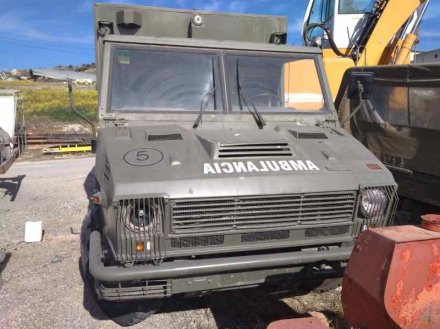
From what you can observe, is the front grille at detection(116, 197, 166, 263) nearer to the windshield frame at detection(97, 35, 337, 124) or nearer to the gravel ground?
the gravel ground

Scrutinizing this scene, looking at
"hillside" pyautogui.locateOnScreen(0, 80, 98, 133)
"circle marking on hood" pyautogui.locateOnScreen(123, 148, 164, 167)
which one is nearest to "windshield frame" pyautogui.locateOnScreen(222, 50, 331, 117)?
"circle marking on hood" pyautogui.locateOnScreen(123, 148, 164, 167)

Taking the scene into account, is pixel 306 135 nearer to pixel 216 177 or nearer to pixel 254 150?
pixel 254 150

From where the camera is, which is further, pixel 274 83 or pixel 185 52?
pixel 274 83

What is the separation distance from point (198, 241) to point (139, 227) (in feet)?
1.44

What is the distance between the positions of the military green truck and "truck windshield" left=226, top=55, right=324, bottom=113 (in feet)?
0.04

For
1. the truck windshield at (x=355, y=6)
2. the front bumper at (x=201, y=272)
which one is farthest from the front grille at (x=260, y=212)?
the truck windshield at (x=355, y=6)

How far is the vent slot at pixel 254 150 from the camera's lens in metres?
3.78

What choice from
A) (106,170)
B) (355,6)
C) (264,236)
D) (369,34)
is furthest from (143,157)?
(355,6)

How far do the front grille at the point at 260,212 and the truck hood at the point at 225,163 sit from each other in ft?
0.22

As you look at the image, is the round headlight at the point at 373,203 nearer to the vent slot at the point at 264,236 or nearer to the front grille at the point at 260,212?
the front grille at the point at 260,212

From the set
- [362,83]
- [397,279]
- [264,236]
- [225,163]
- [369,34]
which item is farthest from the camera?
[369,34]

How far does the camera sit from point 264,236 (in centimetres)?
355

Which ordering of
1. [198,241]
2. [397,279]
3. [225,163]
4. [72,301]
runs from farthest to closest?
[72,301] → [225,163] → [198,241] → [397,279]

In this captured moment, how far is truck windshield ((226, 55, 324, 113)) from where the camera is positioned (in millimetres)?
4723
